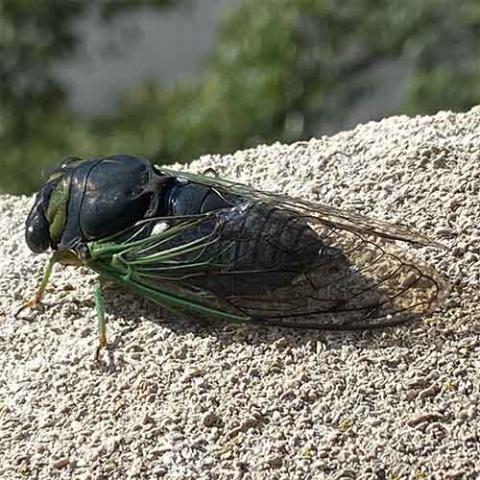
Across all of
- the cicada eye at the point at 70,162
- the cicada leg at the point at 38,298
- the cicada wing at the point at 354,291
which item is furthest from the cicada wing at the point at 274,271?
the cicada eye at the point at 70,162

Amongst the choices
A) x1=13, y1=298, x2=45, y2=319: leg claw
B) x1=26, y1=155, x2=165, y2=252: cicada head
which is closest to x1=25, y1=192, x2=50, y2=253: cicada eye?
x1=26, y1=155, x2=165, y2=252: cicada head

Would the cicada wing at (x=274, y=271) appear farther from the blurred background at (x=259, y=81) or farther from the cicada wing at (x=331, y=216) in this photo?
the blurred background at (x=259, y=81)

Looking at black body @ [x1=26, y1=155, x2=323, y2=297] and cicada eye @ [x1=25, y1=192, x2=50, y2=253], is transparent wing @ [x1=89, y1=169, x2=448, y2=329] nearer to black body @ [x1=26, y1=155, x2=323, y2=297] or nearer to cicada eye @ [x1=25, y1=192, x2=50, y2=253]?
black body @ [x1=26, y1=155, x2=323, y2=297]

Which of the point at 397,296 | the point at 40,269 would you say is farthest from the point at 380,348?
the point at 40,269

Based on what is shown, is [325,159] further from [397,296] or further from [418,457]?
[418,457]

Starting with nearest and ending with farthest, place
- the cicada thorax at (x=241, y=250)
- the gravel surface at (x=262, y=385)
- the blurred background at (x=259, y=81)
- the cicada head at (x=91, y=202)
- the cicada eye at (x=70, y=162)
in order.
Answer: the gravel surface at (x=262, y=385) → the cicada thorax at (x=241, y=250) → the cicada head at (x=91, y=202) → the cicada eye at (x=70, y=162) → the blurred background at (x=259, y=81)

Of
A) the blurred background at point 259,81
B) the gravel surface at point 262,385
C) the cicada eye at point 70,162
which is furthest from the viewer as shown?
the blurred background at point 259,81

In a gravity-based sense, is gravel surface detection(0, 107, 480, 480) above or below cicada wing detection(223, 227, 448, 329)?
below
